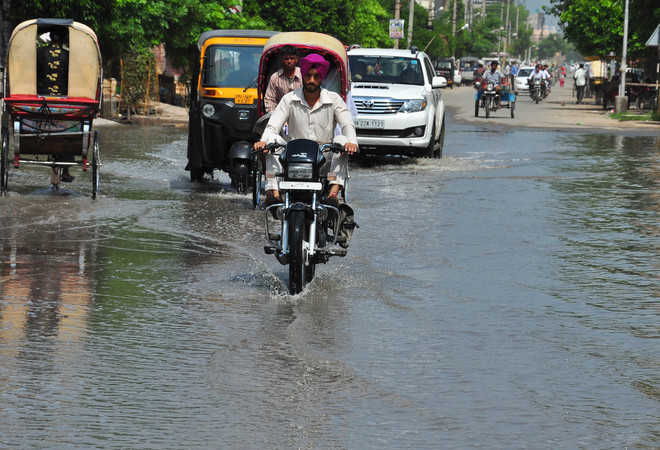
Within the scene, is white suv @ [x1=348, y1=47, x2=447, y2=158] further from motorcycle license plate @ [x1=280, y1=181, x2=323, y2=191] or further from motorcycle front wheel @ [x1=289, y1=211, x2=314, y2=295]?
motorcycle front wheel @ [x1=289, y1=211, x2=314, y2=295]

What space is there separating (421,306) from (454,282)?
1052mm

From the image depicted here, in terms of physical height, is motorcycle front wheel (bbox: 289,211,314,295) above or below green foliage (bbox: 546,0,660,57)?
below

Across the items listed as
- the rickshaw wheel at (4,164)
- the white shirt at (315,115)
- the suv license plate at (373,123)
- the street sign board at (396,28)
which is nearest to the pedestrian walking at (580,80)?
the street sign board at (396,28)

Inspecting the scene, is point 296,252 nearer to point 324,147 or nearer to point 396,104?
point 324,147

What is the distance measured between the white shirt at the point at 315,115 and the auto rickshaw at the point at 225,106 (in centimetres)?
575

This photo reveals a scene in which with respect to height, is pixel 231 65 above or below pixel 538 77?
below

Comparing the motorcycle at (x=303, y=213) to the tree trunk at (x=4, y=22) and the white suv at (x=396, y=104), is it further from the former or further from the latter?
the tree trunk at (x=4, y=22)

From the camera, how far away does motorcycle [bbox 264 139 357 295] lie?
8.71m

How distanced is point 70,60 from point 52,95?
0.47 m

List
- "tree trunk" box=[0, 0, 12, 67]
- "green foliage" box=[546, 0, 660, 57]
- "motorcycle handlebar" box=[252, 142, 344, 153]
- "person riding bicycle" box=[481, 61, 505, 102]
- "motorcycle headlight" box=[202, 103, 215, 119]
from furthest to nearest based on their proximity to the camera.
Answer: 1. "green foliage" box=[546, 0, 660, 57]
2. "person riding bicycle" box=[481, 61, 505, 102]
3. "tree trunk" box=[0, 0, 12, 67]
4. "motorcycle headlight" box=[202, 103, 215, 119]
5. "motorcycle handlebar" box=[252, 142, 344, 153]

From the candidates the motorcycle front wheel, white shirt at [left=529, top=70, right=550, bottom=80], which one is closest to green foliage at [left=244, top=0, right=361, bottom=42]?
white shirt at [left=529, top=70, right=550, bottom=80]

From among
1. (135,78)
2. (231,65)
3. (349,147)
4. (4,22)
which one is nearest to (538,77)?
(135,78)

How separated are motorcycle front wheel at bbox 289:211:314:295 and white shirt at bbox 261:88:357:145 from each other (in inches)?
42.9

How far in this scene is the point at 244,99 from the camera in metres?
16.0
